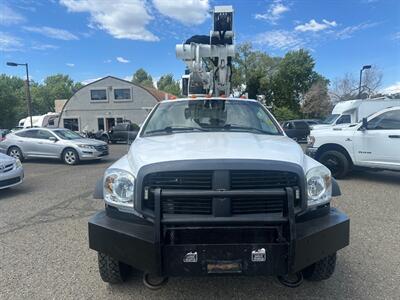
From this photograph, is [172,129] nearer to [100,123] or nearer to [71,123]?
[100,123]

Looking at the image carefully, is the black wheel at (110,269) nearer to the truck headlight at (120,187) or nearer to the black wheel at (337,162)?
the truck headlight at (120,187)

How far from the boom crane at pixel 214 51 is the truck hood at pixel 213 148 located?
153 inches

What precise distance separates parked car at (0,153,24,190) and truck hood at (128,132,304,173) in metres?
4.99

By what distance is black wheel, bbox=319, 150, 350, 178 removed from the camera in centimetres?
835

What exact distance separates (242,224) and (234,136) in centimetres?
116

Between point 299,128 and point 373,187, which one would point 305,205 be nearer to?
point 299,128

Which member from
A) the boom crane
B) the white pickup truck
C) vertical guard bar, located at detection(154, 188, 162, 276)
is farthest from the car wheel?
vertical guard bar, located at detection(154, 188, 162, 276)

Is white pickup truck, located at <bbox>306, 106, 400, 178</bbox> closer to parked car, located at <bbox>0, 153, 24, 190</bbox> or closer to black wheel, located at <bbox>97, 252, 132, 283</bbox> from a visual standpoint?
black wheel, located at <bbox>97, 252, 132, 283</bbox>

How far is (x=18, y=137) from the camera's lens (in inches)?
526

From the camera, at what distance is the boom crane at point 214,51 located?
Result: 22.2ft

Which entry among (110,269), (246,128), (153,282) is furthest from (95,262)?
(246,128)

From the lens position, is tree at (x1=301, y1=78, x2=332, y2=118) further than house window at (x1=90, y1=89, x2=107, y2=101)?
Yes

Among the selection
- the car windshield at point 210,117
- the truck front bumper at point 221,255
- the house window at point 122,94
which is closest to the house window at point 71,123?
the house window at point 122,94

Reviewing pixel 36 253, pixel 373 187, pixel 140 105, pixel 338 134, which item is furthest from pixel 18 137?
pixel 140 105
